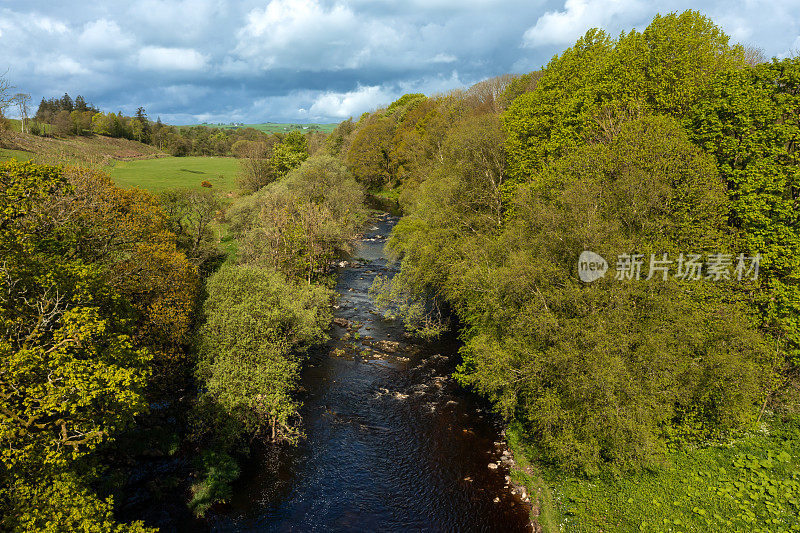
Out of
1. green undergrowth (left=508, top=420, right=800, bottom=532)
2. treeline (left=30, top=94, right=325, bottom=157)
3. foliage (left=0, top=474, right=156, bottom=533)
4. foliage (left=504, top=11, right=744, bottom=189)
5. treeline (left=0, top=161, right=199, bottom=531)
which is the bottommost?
green undergrowth (left=508, top=420, right=800, bottom=532)

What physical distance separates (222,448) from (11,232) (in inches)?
667

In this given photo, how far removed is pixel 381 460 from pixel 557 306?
15.2 metres

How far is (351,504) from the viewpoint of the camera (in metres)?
23.1

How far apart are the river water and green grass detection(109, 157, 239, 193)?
62473mm

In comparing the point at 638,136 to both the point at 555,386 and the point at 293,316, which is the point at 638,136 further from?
the point at 293,316

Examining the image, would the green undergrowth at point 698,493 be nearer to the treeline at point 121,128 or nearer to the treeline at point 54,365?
the treeline at point 54,365

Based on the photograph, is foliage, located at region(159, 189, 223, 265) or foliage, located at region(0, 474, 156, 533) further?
foliage, located at region(159, 189, 223, 265)

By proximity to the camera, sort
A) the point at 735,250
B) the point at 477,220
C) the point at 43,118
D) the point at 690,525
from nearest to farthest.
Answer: the point at 690,525 → the point at 735,250 → the point at 477,220 → the point at 43,118

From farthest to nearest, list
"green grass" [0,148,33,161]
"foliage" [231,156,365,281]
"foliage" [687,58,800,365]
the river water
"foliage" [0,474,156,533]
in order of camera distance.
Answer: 1. "green grass" [0,148,33,161]
2. "foliage" [231,156,365,281]
3. the river water
4. "foliage" [687,58,800,365]
5. "foliage" [0,474,156,533]

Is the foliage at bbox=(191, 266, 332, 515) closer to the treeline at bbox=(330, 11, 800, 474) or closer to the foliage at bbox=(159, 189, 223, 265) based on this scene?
the treeline at bbox=(330, 11, 800, 474)

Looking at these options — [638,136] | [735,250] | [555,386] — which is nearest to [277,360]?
[555,386]

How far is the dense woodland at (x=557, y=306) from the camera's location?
52.9 feet

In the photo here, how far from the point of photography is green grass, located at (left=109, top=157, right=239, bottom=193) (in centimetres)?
8150

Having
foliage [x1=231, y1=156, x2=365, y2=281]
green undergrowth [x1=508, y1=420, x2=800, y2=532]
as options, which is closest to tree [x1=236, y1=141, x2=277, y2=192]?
foliage [x1=231, y1=156, x2=365, y2=281]
